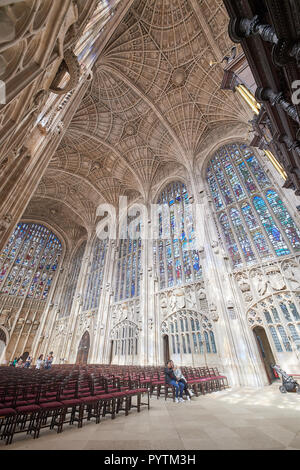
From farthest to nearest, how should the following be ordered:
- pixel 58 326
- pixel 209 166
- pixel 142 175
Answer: pixel 58 326 < pixel 142 175 < pixel 209 166

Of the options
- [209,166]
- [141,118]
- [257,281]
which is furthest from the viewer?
[141,118]

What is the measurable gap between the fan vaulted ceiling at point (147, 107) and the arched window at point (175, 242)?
237 cm

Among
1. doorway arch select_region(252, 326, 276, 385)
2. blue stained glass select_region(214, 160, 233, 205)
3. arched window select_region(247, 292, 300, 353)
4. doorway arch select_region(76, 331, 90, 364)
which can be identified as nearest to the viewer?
arched window select_region(247, 292, 300, 353)

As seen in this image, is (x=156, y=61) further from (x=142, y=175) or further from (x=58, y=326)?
(x=58, y=326)

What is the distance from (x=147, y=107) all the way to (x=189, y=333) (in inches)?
666

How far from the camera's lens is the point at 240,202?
464 inches

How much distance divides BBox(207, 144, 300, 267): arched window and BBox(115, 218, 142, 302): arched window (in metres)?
8.07

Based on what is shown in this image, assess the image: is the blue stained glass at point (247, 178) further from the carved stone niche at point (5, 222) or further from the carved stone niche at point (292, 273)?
the carved stone niche at point (5, 222)

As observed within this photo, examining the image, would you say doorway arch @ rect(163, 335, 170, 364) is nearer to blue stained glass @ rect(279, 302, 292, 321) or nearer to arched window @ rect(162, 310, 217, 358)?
arched window @ rect(162, 310, 217, 358)

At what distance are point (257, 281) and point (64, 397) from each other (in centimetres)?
937

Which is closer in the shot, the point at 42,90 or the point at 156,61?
the point at 42,90

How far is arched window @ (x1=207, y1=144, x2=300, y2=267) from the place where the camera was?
971 centimetres

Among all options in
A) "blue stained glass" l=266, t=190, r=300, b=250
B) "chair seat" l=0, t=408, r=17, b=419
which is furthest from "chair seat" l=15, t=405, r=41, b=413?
"blue stained glass" l=266, t=190, r=300, b=250
